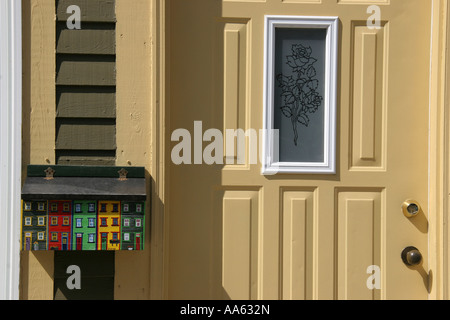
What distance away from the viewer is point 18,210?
275cm

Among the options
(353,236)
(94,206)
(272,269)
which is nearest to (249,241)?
(272,269)

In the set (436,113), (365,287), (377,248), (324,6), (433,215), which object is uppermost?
(324,6)

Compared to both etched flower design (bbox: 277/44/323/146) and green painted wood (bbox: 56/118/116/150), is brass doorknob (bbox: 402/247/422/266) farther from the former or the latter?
green painted wood (bbox: 56/118/116/150)

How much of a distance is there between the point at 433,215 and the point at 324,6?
1.24 metres

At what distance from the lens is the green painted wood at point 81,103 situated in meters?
2.78

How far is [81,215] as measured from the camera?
8.75 ft

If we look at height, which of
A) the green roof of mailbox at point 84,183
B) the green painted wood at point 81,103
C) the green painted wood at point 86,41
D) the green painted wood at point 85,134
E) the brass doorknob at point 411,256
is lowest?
the brass doorknob at point 411,256

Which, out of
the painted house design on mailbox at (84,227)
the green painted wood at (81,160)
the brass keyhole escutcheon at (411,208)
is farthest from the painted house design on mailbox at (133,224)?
the brass keyhole escutcheon at (411,208)

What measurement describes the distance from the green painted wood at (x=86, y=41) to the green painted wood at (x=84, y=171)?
0.58 m

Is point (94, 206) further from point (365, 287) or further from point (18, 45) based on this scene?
point (365, 287)

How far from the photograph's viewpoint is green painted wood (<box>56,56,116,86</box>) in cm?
277

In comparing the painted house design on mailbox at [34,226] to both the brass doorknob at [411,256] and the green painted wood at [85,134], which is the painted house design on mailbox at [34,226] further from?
the brass doorknob at [411,256]

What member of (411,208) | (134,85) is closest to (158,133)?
(134,85)

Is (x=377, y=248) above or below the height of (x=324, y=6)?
below
